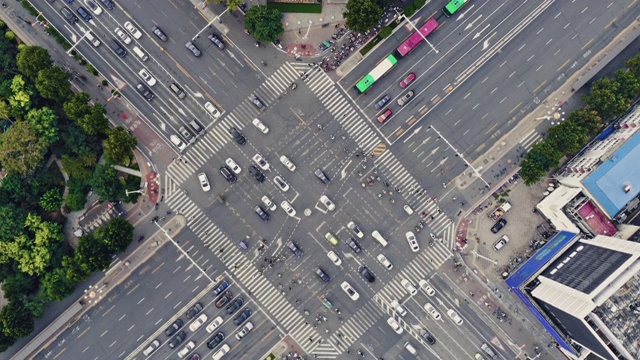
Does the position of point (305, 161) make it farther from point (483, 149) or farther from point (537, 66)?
point (537, 66)

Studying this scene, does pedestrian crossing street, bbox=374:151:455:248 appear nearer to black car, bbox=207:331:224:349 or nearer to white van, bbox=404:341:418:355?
white van, bbox=404:341:418:355

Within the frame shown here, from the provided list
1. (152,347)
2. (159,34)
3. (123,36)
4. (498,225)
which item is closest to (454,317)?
→ (498,225)

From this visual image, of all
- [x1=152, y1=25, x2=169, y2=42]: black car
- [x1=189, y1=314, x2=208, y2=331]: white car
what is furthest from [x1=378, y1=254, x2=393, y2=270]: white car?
[x1=152, y1=25, x2=169, y2=42]: black car

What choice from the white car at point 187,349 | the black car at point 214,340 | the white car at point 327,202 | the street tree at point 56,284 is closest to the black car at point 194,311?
the white car at point 187,349

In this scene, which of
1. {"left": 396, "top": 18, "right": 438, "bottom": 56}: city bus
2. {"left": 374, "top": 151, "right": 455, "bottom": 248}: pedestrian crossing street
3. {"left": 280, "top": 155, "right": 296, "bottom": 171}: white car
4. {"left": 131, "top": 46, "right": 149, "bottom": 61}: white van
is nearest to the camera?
{"left": 396, "top": 18, "right": 438, "bottom": 56}: city bus

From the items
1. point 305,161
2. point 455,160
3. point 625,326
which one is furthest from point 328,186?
point 625,326

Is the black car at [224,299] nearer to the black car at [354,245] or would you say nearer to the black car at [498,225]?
the black car at [354,245]
